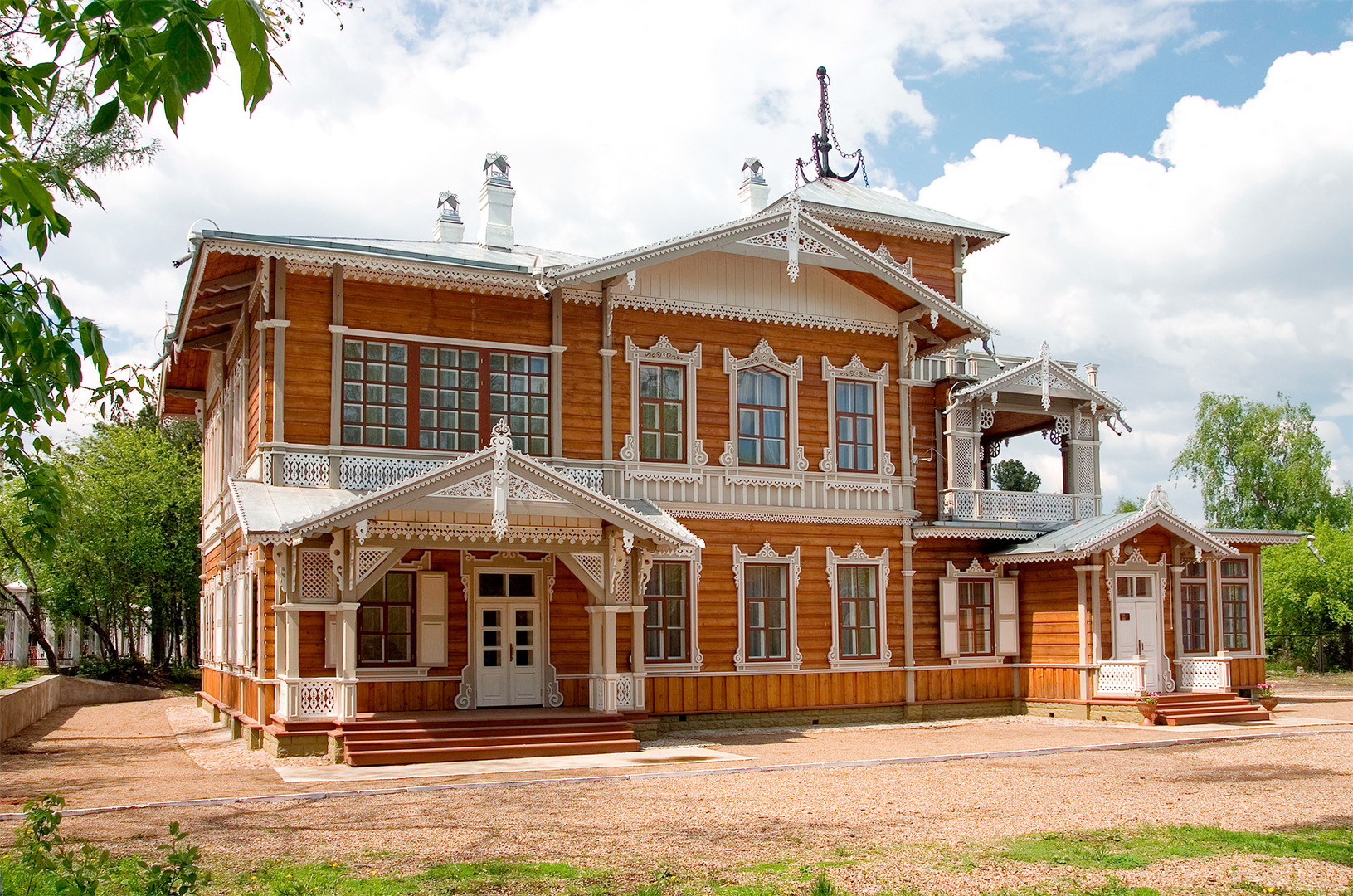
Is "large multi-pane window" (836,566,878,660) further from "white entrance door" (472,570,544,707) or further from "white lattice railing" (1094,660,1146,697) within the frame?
"white entrance door" (472,570,544,707)

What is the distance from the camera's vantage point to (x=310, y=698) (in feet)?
50.4

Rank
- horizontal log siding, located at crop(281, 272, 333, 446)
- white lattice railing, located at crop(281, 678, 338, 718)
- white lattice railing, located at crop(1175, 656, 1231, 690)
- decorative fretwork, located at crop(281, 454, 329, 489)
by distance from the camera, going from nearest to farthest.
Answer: white lattice railing, located at crop(281, 678, 338, 718) < decorative fretwork, located at crop(281, 454, 329, 489) < horizontal log siding, located at crop(281, 272, 333, 446) < white lattice railing, located at crop(1175, 656, 1231, 690)

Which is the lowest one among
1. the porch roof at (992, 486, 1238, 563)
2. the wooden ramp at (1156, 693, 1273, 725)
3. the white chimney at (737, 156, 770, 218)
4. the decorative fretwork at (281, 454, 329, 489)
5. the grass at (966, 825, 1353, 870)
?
the wooden ramp at (1156, 693, 1273, 725)

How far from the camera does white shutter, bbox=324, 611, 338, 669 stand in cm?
1579

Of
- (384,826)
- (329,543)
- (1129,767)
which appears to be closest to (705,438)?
(329,543)

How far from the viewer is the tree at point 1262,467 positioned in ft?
155

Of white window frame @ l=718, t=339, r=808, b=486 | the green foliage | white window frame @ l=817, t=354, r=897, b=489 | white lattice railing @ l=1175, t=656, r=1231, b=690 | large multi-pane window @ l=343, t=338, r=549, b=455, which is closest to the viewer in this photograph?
large multi-pane window @ l=343, t=338, r=549, b=455

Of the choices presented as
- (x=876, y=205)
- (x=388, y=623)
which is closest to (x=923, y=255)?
(x=876, y=205)

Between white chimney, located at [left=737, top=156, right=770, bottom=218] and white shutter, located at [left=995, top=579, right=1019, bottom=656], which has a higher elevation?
white chimney, located at [left=737, top=156, right=770, bottom=218]

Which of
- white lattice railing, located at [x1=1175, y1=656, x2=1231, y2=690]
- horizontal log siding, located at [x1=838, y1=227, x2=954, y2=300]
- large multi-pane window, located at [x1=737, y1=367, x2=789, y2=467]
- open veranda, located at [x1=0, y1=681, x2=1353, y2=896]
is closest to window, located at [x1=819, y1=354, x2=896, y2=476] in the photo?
large multi-pane window, located at [x1=737, y1=367, x2=789, y2=467]

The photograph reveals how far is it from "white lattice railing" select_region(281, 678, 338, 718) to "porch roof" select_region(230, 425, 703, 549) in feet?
6.37

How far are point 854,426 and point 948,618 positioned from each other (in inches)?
146

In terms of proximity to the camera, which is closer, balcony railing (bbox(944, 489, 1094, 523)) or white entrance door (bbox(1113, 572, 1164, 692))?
white entrance door (bbox(1113, 572, 1164, 692))

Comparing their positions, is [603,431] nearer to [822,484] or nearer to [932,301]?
[822,484]
